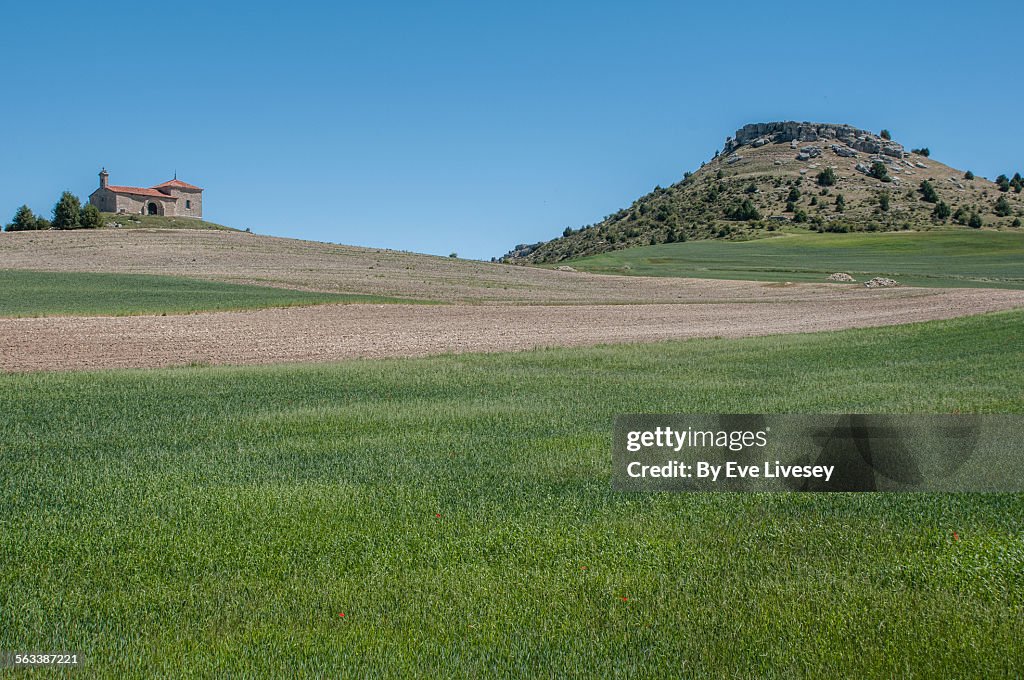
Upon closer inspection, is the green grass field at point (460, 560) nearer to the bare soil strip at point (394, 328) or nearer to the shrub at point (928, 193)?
the bare soil strip at point (394, 328)

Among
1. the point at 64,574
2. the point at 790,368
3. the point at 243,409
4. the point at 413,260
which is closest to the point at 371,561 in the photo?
the point at 64,574

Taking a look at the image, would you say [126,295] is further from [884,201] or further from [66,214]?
[884,201]

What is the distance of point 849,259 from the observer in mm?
97625

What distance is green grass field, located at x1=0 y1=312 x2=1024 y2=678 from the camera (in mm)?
6102

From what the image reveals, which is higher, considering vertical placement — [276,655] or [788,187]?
[788,187]

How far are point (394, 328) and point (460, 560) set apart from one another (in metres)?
28.1

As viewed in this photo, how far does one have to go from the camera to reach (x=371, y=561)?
7789 millimetres

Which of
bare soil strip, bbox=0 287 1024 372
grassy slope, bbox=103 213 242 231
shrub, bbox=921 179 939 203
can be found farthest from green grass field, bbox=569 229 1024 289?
grassy slope, bbox=103 213 242 231

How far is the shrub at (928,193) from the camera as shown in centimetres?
15762

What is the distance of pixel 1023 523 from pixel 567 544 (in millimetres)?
4343

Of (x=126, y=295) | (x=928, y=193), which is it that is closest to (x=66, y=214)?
(x=126, y=295)

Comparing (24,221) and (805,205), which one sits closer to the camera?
(24,221)

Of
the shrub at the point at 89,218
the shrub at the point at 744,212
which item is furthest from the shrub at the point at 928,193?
the shrub at the point at 89,218

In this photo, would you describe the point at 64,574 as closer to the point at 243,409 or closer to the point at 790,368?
the point at 243,409
